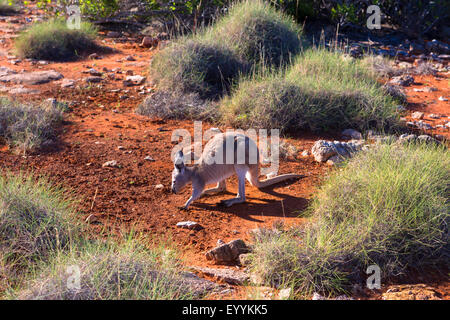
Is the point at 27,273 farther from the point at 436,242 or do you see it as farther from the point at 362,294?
the point at 436,242

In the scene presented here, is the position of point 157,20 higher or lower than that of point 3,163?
higher

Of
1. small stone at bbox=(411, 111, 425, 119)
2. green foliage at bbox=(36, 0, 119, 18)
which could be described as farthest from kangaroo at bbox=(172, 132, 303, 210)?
green foliage at bbox=(36, 0, 119, 18)

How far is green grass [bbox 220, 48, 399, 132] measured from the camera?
714 centimetres

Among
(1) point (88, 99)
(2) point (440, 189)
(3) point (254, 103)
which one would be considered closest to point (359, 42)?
(3) point (254, 103)

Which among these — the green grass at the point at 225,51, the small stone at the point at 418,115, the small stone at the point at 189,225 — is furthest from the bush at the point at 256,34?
the small stone at the point at 189,225

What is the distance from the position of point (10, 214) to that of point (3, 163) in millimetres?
2185

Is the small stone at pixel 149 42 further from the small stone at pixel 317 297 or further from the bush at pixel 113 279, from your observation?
the small stone at pixel 317 297

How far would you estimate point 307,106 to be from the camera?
725cm

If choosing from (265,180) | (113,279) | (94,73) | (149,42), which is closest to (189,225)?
(265,180)

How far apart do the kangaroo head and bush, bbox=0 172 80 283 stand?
1213mm

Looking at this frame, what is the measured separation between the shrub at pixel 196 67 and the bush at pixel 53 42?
123 inches

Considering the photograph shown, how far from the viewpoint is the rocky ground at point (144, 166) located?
4261 millimetres

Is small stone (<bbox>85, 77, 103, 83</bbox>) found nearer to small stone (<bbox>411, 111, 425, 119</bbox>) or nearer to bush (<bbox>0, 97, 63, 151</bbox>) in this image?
bush (<bbox>0, 97, 63, 151</bbox>)

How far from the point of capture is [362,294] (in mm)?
3652
